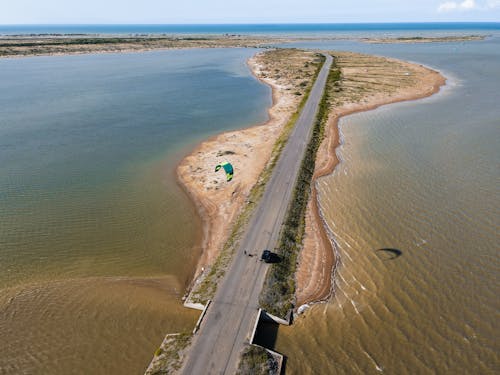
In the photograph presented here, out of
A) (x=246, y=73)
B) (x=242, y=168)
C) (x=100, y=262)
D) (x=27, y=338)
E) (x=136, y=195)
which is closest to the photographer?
(x=27, y=338)

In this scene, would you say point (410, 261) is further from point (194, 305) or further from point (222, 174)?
point (222, 174)

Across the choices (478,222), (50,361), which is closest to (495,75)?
(478,222)

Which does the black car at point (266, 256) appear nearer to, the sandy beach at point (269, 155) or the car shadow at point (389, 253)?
the sandy beach at point (269, 155)

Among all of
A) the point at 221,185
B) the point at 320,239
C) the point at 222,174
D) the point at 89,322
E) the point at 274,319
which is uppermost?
the point at 274,319

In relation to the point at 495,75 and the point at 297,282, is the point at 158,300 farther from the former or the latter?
the point at 495,75

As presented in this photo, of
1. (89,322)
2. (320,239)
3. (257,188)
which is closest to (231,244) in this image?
(320,239)

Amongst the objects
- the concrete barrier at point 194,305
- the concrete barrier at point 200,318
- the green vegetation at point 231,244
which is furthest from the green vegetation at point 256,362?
the green vegetation at point 231,244
